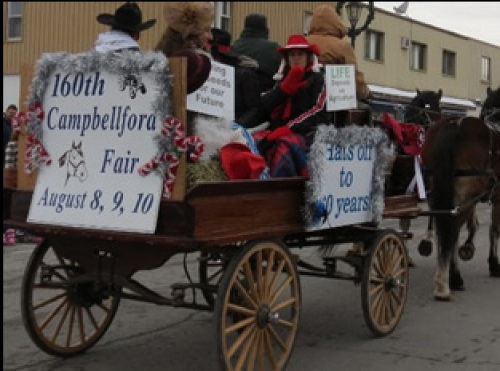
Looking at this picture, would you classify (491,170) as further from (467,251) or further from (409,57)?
(409,57)

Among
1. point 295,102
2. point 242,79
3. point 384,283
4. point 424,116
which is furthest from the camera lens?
point 424,116

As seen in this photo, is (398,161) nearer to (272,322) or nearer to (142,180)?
(272,322)

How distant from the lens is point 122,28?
4.25 m

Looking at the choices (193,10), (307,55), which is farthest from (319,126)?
(193,10)

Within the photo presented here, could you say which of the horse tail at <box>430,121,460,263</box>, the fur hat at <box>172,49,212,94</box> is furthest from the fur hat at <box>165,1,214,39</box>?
the horse tail at <box>430,121,460,263</box>

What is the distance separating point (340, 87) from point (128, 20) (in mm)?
1755

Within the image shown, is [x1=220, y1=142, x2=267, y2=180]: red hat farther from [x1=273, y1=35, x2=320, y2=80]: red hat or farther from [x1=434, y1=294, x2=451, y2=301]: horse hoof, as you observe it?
[x1=434, y1=294, x2=451, y2=301]: horse hoof

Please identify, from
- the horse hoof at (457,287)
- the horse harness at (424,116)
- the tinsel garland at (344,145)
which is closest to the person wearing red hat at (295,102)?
the tinsel garland at (344,145)

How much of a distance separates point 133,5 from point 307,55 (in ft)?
4.93

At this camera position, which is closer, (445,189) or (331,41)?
(331,41)

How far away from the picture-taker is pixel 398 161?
671 centimetres

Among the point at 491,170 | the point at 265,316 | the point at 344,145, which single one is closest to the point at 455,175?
the point at 491,170

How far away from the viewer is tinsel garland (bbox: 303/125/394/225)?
181 inches

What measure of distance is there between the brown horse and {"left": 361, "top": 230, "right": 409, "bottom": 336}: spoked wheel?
1160mm
